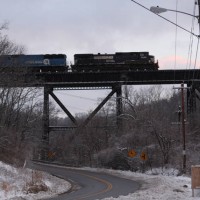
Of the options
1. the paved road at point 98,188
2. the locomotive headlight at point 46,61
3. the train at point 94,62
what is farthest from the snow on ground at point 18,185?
the locomotive headlight at point 46,61

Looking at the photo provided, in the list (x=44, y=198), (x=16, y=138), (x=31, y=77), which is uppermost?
(x=31, y=77)

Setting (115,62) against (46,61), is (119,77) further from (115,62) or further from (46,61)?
(46,61)

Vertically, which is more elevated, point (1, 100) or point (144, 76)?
point (144, 76)

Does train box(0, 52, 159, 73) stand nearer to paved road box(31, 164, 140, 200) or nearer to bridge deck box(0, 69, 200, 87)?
bridge deck box(0, 69, 200, 87)

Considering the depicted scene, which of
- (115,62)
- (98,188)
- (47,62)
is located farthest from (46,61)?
(98,188)

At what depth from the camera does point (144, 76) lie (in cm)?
6544

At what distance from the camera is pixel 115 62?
64.1 metres

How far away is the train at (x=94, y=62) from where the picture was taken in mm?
63719

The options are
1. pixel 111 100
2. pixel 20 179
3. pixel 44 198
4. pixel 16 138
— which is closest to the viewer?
pixel 44 198

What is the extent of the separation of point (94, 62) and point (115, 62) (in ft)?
9.75

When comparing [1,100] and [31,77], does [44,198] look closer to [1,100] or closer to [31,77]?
[1,100]

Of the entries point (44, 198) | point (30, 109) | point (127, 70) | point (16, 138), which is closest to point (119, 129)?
point (127, 70)

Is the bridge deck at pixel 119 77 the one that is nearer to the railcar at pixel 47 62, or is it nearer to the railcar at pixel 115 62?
the railcar at pixel 115 62

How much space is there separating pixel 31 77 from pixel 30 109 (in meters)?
4.68
